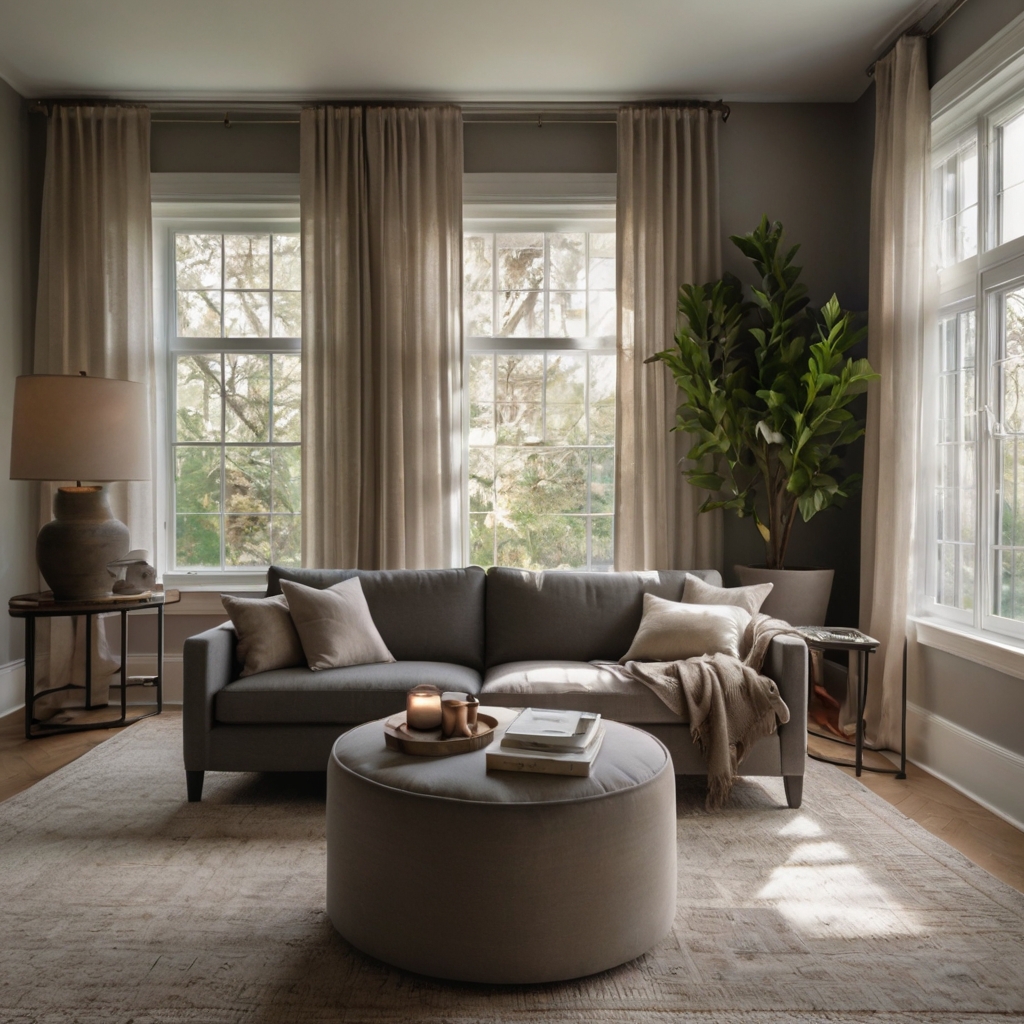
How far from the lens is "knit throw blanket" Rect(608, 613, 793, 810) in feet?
9.02

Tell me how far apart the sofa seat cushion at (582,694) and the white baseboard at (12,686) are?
2594mm

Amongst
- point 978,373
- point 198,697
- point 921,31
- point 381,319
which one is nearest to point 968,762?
point 978,373

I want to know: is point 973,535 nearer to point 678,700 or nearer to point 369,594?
point 678,700

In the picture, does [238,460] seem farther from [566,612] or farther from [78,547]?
[566,612]

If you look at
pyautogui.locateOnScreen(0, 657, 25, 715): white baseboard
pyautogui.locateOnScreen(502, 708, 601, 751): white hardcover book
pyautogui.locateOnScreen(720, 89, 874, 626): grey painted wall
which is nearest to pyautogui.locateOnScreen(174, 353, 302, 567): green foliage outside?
pyautogui.locateOnScreen(0, 657, 25, 715): white baseboard

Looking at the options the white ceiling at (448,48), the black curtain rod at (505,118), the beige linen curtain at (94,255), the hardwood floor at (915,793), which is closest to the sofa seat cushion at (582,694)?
the hardwood floor at (915,793)

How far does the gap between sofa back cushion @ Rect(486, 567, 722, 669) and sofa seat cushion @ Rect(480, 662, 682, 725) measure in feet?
1.12

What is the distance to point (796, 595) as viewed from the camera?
369 centimetres

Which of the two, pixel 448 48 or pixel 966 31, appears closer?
pixel 966 31

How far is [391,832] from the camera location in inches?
71.1

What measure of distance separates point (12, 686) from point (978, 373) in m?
4.59

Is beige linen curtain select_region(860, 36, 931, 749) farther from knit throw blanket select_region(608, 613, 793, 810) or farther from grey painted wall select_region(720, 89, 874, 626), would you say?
knit throw blanket select_region(608, 613, 793, 810)

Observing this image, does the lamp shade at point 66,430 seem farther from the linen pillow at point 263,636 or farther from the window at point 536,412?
the window at point 536,412

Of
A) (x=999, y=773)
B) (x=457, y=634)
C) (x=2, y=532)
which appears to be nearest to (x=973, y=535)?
(x=999, y=773)
